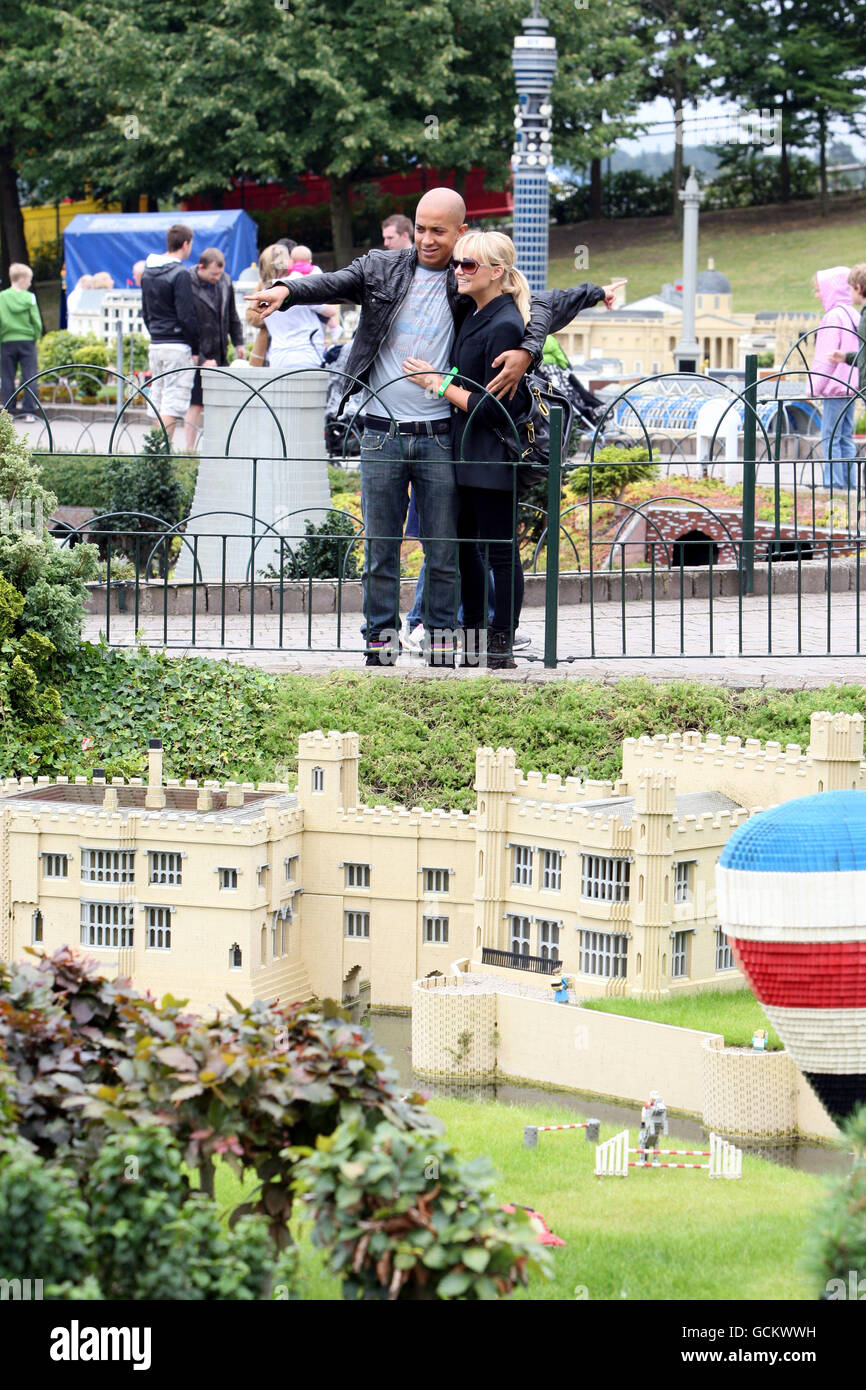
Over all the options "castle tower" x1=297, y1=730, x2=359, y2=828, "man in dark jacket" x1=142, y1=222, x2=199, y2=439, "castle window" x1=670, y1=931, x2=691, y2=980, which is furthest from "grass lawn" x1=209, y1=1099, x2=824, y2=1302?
"man in dark jacket" x1=142, y1=222, x2=199, y2=439

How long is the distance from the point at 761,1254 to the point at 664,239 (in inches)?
1863

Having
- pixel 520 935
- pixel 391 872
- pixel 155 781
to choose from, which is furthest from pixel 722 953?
pixel 155 781

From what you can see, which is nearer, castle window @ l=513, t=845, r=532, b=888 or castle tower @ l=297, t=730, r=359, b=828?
castle window @ l=513, t=845, r=532, b=888

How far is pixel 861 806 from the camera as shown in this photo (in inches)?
366

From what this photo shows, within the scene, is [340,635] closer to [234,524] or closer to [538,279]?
[234,524]

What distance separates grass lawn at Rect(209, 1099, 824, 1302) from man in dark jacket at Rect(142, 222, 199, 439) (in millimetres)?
13414

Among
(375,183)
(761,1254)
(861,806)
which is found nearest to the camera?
(761,1254)

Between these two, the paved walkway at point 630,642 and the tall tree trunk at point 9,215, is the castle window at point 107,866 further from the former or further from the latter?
the tall tree trunk at point 9,215

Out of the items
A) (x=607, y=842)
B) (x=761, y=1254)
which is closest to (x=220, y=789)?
(x=607, y=842)

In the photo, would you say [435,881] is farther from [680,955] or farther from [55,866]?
[55,866]

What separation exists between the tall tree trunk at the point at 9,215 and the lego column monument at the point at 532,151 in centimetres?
2651

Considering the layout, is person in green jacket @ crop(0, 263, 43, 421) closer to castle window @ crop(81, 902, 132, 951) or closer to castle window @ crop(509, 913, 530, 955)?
castle window @ crop(81, 902, 132, 951)

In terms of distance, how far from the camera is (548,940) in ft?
39.5

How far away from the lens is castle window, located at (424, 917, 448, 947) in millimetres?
12461
